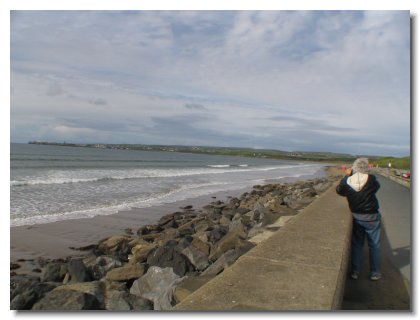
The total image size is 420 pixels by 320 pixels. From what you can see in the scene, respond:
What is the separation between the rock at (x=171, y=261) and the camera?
5.91m

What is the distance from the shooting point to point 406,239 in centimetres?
615

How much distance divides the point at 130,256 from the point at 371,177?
17.2 ft

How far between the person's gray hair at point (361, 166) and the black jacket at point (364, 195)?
0.29 ft

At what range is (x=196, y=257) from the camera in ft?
21.3

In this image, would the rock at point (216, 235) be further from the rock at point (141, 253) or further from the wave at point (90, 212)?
the wave at point (90, 212)

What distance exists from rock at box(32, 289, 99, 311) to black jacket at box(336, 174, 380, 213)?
3.09 meters

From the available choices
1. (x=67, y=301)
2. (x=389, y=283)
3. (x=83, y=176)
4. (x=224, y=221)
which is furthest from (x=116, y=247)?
(x=83, y=176)

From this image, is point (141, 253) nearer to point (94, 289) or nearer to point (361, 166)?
point (94, 289)

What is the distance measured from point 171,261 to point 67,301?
2.33 metres

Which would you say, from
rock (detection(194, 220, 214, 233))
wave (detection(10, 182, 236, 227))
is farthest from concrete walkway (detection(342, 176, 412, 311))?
wave (detection(10, 182, 236, 227))

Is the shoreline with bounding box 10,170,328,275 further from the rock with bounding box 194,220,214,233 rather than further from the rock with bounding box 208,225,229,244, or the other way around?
the rock with bounding box 208,225,229,244

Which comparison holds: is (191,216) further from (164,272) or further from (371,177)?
(371,177)
